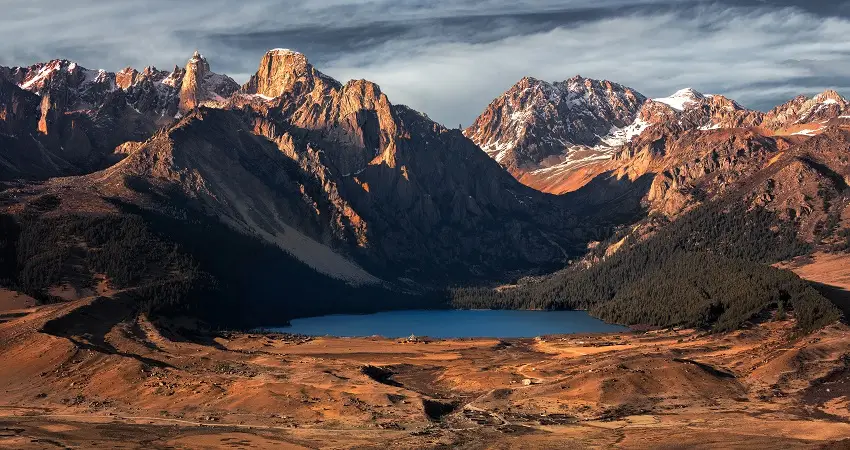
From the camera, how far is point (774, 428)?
13638cm

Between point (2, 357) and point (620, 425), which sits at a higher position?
point (2, 357)

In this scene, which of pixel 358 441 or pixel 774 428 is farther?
pixel 774 428

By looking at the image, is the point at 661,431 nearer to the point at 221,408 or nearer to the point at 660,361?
the point at 660,361

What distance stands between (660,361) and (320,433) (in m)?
77.1

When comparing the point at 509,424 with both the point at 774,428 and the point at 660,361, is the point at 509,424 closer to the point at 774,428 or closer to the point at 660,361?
the point at 774,428

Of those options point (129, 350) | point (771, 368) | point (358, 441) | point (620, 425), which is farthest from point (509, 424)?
point (129, 350)

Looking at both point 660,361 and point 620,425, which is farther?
point 660,361

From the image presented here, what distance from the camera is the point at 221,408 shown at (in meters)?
146

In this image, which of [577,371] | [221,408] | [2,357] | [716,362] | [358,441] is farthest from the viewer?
[716,362]

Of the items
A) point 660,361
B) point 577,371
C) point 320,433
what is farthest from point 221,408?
point 660,361

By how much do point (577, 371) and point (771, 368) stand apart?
3560 centimetres

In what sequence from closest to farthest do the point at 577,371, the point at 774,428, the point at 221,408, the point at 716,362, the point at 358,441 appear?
the point at 358,441, the point at 774,428, the point at 221,408, the point at 577,371, the point at 716,362

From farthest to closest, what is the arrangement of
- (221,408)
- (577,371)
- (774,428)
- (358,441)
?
(577,371), (221,408), (774,428), (358,441)

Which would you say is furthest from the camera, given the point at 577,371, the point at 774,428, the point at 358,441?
the point at 577,371
